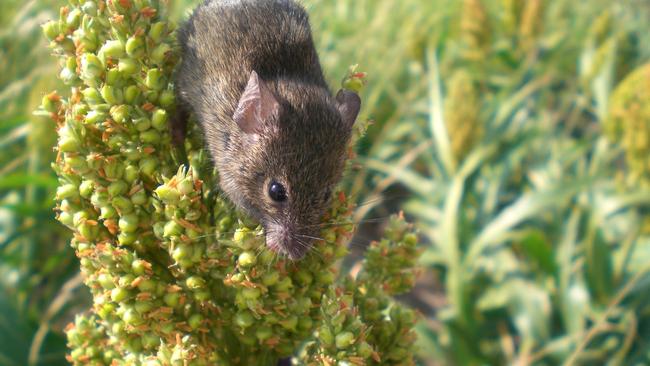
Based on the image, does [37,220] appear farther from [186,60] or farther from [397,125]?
[397,125]

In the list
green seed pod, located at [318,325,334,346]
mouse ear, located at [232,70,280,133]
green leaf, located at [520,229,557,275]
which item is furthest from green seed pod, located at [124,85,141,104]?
green leaf, located at [520,229,557,275]

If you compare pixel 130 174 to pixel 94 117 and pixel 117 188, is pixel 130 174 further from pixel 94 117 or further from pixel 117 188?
pixel 94 117

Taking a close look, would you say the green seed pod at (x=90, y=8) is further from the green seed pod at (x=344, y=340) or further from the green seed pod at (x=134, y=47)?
the green seed pod at (x=344, y=340)

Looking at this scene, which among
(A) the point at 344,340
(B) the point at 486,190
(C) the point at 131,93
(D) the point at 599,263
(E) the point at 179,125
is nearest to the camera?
(A) the point at 344,340

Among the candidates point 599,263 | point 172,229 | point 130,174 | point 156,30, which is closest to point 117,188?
point 130,174

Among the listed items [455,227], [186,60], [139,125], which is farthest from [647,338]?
[139,125]

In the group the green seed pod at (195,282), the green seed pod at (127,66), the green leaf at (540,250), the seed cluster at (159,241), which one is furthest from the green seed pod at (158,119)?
the green leaf at (540,250)

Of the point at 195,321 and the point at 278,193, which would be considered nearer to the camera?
the point at 195,321
